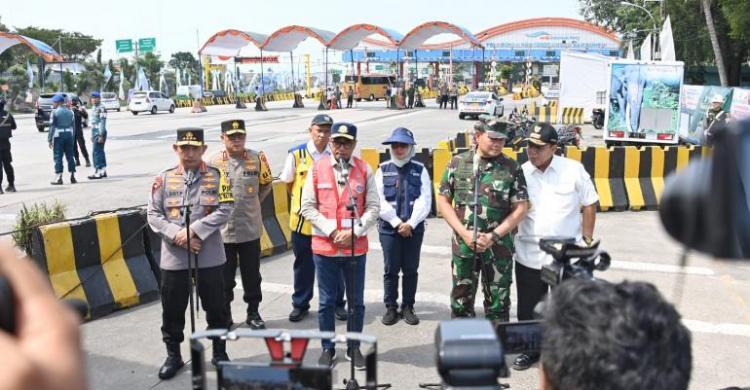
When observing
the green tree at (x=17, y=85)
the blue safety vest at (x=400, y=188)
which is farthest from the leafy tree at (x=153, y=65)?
the blue safety vest at (x=400, y=188)

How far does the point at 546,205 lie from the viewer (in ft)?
17.0

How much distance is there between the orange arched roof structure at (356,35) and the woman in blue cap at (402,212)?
4099 cm

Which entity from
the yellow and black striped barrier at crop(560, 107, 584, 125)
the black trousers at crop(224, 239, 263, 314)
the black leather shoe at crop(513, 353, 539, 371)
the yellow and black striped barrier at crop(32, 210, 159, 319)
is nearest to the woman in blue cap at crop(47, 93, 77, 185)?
the yellow and black striped barrier at crop(32, 210, 159, 319)

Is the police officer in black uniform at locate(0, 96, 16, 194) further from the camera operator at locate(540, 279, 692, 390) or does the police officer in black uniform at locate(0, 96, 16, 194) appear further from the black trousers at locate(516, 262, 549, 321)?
the camera operator at locate(540, 279, 692, 390)

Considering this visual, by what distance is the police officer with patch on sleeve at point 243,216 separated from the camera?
616 cm

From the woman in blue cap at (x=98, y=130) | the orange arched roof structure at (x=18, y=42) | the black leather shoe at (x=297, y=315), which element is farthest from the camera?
the orange arched roof structure at (x=18, y=42)

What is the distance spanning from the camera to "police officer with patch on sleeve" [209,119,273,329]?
6156mm

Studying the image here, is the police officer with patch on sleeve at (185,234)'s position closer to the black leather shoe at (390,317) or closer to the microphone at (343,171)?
the microphone at (343,171)

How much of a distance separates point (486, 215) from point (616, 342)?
378 cm

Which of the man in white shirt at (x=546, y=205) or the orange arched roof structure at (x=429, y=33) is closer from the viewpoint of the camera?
the man in white shirt at (x=546, y=205)

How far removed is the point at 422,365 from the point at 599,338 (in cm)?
408

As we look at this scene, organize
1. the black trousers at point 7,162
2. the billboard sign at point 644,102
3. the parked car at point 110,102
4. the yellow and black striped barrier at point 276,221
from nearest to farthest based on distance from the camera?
the yellow and black striped barrier at point 276,221 → the black trousers at point 7,162 → the billboard sign at point 644,102 → the parked car at point 110,102

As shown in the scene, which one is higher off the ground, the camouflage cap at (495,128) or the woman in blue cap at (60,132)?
the camouflage cap at (495,128)

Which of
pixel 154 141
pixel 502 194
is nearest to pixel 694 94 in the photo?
pixel 154 141
